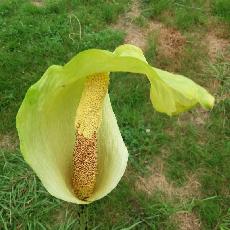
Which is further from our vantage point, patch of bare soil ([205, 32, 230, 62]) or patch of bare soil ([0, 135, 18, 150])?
patch of bare soil ([205, 32, 230, 62])

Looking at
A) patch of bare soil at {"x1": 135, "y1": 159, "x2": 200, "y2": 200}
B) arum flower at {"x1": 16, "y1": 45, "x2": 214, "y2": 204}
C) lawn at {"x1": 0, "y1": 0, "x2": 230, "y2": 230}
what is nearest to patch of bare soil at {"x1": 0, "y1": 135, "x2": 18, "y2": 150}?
lawn at {"x1": 0, "y1": 0, "x2": 230, "y2": 230}

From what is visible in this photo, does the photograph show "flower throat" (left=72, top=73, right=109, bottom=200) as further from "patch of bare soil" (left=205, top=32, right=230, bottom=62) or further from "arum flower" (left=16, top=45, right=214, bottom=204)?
"patch of bare soil" (left=205, top=32, right=230, bottom=62)

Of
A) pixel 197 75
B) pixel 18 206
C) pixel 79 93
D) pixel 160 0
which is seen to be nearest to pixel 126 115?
pixel 197 75

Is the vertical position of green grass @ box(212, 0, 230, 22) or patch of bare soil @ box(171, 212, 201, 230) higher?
green grass @ box(212, 0, 230, 22)

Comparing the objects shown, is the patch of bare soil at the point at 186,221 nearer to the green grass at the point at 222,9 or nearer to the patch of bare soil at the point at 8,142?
the patch of bare soil at the point at 8,142

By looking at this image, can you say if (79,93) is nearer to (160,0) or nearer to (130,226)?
(130,226)

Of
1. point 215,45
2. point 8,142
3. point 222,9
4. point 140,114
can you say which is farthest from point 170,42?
point 8,142

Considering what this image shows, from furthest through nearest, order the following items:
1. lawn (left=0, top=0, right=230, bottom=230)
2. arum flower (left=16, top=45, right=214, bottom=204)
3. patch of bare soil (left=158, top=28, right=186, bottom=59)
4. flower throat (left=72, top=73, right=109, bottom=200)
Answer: patch of bare soil (left=158, top=28, right=186, bottom=59) → lawn (left=0, top=0, right=230, bottom=230) → flower throat (left=72, top=73, right=109, bottom=200) → arum flower (left=16, top=45, right=214, bottom=204)
